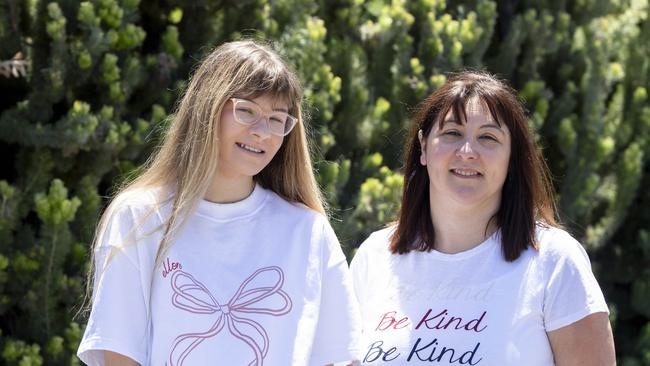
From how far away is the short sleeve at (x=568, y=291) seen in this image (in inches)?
112

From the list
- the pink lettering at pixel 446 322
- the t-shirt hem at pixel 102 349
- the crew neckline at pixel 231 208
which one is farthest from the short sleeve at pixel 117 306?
the pink lettering at pixel 446 322

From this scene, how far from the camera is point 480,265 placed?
120 inches

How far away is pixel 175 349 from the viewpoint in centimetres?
278

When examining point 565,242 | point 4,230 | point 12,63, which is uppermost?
point 12,63

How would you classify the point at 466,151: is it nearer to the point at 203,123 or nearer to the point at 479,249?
the point at 479,249

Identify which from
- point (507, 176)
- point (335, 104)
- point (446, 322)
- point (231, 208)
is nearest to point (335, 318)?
point (446, 322)

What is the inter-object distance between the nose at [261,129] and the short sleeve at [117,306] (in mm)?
420

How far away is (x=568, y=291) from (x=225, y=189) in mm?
990

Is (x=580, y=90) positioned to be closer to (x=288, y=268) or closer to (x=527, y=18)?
(x=527, y=18)

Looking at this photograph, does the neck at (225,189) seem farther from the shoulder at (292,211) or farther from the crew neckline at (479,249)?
the crew neckline at (479,249)

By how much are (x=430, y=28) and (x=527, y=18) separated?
0.87 metres

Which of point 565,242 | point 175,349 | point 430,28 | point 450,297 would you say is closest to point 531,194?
point 565,242

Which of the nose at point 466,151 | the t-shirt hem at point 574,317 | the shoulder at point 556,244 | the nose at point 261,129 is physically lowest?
the t-shirt hem at point 574,317

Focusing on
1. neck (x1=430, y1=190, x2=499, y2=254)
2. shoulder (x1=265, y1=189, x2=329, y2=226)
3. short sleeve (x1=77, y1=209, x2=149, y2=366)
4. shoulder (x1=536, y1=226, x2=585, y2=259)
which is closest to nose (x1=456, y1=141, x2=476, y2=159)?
neck (x1=430, y1=190, x2=499, y2=254)
